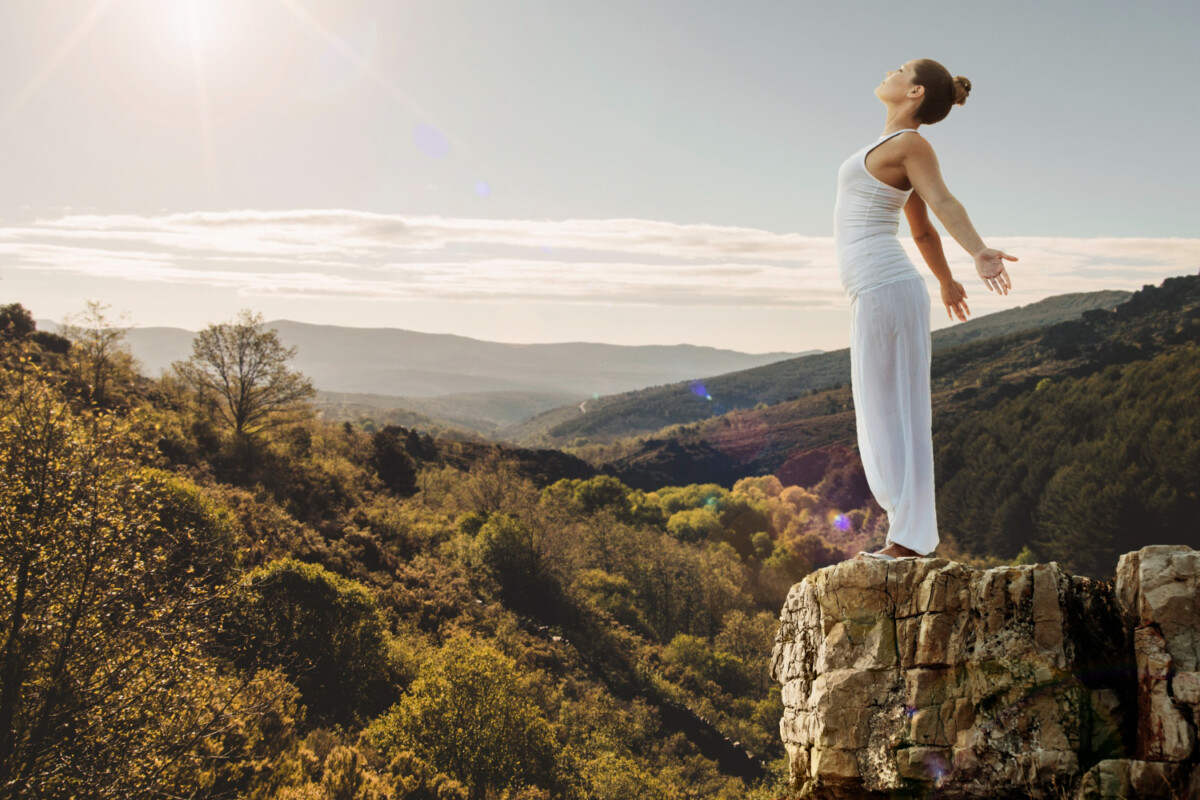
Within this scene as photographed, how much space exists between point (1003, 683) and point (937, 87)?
3.87 meters

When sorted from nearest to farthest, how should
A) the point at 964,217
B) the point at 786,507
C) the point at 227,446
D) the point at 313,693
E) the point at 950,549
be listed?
1. the point at 964,217
2. the point at 313,693
3. the point at 227,446
4. the point at 950,549
5. the point at 786,507

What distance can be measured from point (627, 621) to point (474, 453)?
39.6 meters

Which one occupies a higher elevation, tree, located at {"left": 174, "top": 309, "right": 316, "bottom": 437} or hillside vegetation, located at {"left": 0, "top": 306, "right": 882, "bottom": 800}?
tree, located at {"left": 174, "top": 309, "right": 316, "bottom": 437}

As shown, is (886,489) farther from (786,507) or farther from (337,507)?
(786,507)

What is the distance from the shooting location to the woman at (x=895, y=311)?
4645 mm

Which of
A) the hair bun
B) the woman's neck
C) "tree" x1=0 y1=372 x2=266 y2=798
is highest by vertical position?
the hair bun

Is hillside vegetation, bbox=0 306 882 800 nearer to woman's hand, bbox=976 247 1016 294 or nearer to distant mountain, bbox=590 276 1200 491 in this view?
woman's hand, bbox=976 247 1016 294

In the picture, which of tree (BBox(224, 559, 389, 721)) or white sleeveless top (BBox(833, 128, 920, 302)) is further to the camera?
tree (BBox(224, 559, 389, 721))

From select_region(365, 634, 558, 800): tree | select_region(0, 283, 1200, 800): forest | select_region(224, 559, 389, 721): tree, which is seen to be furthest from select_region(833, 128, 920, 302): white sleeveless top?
select_region(224, 559, 389, 721): tree

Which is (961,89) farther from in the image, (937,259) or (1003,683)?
(1003,683)

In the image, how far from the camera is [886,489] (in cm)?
484

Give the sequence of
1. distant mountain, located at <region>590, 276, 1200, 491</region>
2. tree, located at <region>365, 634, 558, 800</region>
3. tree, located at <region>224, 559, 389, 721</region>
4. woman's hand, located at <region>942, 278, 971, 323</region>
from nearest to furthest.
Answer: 1. woman's hand, located at <region>942, 278, 971, 323</region>
2. tree, located at <region>365, 634, 558, 800</region>
3. tree, located at <region>224, 559, 389, 721</region>
4. distant mountain, located at <region>590, 276, 1200, 491</region>

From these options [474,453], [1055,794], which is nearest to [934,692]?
[1055,794]

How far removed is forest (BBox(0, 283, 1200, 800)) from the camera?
12805 mm
